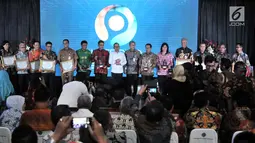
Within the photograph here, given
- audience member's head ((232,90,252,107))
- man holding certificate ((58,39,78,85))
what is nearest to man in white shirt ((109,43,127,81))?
man holding certificate ((58,39,78,85))

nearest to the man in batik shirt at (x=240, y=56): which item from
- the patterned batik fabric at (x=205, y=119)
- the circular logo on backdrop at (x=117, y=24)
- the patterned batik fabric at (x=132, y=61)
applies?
the patterned batik fabric at (x=132, y=61)

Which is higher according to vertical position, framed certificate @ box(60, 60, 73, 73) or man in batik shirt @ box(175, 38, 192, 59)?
man in batik shirt @ box(175, 38, 192, 59)

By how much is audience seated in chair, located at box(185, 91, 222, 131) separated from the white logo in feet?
21.8

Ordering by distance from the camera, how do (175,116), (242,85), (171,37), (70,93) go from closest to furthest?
(175,116)
(70,93)
(242,85)
(171,37)

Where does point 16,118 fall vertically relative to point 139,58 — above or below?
below

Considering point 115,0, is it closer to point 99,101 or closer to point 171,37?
point 171,37

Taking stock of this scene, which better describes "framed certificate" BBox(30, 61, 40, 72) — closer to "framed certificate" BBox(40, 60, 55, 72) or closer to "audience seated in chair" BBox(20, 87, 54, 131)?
"framed certificate" BBox(40, 60, 55, 72)

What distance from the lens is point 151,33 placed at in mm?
10344

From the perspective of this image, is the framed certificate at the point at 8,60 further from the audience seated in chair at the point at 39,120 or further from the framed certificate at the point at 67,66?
the audience seated in chair at the point at 39,120

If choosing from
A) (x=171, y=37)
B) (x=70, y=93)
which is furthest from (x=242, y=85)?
(x=171, y=37)

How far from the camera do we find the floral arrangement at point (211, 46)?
377 inches

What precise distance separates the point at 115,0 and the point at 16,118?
6.67 metres

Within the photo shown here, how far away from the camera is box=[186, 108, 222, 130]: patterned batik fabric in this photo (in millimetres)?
4117

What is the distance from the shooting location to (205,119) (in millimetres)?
4125
